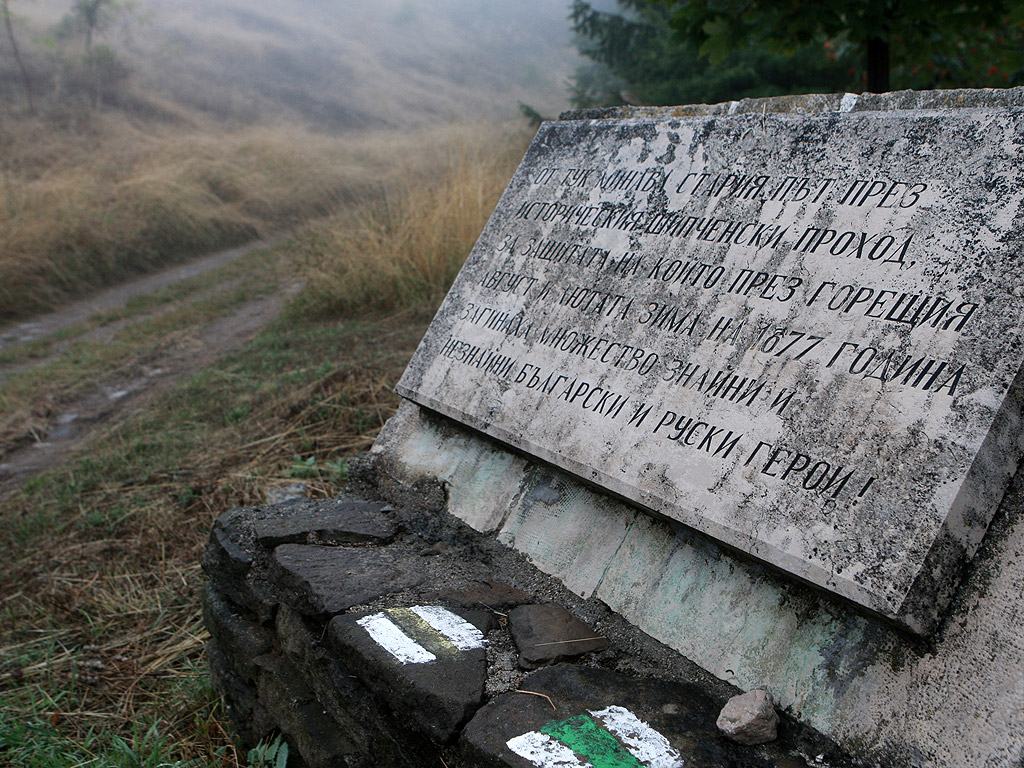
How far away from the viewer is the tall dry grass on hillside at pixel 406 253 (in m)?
5.52

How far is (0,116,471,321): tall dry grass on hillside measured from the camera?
7.98 meters

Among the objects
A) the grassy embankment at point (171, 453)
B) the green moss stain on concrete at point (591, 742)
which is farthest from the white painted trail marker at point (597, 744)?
the grassy embankment at point (171, 453)

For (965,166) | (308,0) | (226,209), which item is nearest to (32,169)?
(226,209)

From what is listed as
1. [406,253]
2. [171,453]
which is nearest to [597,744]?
[171,453]

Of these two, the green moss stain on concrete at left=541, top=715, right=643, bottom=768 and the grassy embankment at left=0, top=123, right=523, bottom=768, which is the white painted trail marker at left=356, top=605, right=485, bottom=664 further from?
the grassy embankment at left=0, top=123, right=523, bottom=768

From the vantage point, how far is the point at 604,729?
1.46 m

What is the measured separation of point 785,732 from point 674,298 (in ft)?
3.24

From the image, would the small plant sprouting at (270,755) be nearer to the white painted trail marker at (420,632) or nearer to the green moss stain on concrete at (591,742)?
the white painted trail marker at (420,632)

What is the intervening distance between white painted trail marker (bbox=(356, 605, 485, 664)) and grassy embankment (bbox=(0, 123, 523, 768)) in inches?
31.0

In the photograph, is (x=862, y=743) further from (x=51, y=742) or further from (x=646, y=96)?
(x=646, y=96)

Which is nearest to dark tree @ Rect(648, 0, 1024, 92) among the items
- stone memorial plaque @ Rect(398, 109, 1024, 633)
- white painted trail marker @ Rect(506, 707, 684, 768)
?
stone memorial plaque @ Rect(398, 109, 1024, 633)

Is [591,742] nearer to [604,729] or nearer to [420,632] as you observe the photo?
[604,729]

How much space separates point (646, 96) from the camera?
7.50 meters

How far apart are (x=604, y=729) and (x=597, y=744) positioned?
5 cm
